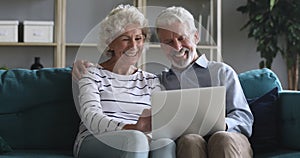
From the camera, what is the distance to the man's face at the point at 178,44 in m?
2.51

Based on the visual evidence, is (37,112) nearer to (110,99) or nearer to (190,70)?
(110,99)

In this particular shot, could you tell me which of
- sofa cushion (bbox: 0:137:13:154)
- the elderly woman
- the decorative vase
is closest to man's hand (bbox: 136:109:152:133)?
the elderly woman

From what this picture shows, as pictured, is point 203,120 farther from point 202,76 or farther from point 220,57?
point 220,57

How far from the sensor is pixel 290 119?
251 centimetres

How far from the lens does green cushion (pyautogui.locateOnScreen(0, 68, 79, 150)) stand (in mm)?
2514

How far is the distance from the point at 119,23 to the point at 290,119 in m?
0.94

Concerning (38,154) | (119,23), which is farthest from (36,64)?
(38,154)

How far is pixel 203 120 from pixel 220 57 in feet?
7.79

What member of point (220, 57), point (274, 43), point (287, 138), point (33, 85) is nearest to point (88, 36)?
point (220, 57)

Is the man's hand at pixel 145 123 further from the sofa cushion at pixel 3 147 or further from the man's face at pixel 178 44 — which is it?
the sofa cushion at pixel 3 147

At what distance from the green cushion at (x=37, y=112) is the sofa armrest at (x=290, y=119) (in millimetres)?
1003

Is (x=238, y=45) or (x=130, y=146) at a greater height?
(x=238, y=45)

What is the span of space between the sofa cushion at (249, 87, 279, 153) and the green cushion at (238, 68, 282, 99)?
0.44ft

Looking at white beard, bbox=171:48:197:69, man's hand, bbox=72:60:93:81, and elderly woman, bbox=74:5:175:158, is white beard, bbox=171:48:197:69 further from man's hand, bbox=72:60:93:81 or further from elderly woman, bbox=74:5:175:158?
man's hand, bbox=72:60:93:81
